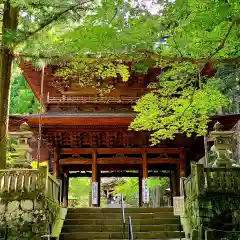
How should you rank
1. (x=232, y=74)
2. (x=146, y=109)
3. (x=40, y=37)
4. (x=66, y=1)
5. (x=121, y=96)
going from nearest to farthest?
(x=66, y=1), (x=40, y=37), (x=146, y=109), (x=121, y=96), (x=232, y=74)

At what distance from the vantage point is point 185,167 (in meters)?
15.3

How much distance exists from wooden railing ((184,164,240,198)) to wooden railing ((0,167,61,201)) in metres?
3.99

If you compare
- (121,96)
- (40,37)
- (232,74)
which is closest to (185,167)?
(121,96)

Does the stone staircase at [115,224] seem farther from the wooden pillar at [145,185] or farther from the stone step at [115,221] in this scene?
the wooden pillar at [145,185]

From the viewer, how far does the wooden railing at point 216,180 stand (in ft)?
28.7

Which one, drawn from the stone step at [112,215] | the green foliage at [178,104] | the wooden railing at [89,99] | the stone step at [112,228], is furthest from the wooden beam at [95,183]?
the green foliage at [178,104]

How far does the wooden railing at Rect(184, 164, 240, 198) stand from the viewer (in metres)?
8.73

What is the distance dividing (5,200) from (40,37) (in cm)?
431

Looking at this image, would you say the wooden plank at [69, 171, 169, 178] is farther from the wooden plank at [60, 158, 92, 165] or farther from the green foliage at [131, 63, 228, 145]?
the green foliage at [131, 63, 228, 145]

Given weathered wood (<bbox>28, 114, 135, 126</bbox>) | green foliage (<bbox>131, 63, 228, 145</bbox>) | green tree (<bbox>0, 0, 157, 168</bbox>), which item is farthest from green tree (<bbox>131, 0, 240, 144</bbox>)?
weathered wood (<bbox>28, 114, 135, 126</bbox>)

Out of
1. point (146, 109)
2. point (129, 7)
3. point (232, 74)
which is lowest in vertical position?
point (146, 109)

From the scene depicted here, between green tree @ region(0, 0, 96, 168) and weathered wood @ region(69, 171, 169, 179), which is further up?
green tree @ region(0, 0, 96, 168)

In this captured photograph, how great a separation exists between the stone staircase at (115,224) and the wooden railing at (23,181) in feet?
5.27

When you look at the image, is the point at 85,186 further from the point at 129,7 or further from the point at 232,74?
the point at 129,7
